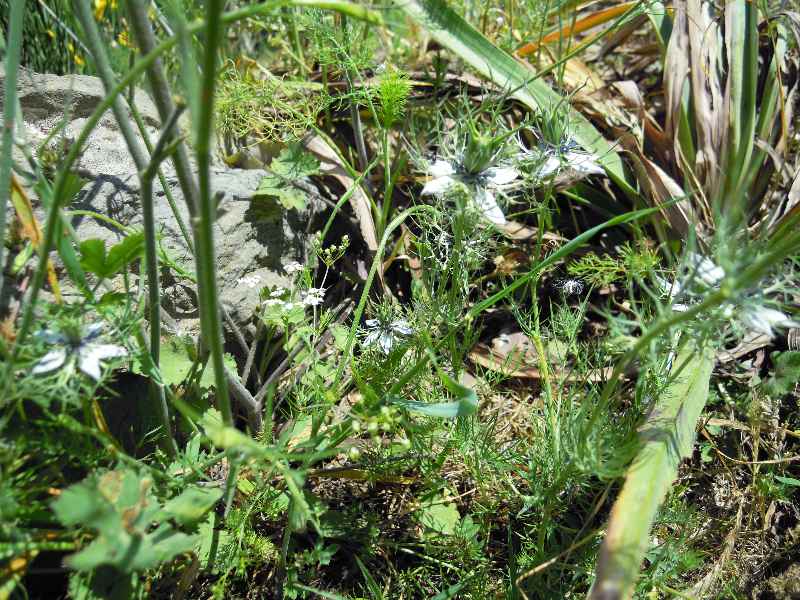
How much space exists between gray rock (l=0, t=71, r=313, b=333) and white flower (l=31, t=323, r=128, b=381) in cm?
44

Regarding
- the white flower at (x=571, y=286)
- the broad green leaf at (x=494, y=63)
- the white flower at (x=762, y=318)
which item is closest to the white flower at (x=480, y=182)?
the white flower at (x=762, y=318)

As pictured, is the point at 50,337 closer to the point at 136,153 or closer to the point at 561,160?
the point at 136,153

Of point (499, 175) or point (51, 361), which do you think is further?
point (499, 175)

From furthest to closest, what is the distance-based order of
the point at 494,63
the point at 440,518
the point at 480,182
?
the point at 494,63
the point at 440,518
the point at 480,182

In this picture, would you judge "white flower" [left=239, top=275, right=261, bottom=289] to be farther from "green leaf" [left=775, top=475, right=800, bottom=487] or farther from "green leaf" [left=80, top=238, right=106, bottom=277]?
"green leaf" [left=775, top=475, right=800, bottom=487]

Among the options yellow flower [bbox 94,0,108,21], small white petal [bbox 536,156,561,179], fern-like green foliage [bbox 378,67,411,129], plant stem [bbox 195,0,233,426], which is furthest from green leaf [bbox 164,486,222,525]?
yellow flower [bbox 94,0,108,21]

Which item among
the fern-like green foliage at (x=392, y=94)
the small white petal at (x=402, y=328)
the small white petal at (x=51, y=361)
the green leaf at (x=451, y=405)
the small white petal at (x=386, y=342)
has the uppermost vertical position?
the fern-like green foliage at (x=392, y=94)

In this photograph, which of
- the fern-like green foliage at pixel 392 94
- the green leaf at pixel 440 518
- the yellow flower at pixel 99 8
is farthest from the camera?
the yellow flower at pixel 99 8

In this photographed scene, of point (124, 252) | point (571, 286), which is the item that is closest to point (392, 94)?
point (571, 286)

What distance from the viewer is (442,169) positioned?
105 cm

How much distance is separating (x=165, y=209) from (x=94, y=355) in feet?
2.23

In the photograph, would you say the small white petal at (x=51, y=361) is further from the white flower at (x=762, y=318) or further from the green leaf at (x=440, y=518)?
the white flower at (x=762, y=318)

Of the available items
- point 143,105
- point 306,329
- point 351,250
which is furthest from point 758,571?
point 143,105

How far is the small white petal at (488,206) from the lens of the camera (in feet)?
3.36
